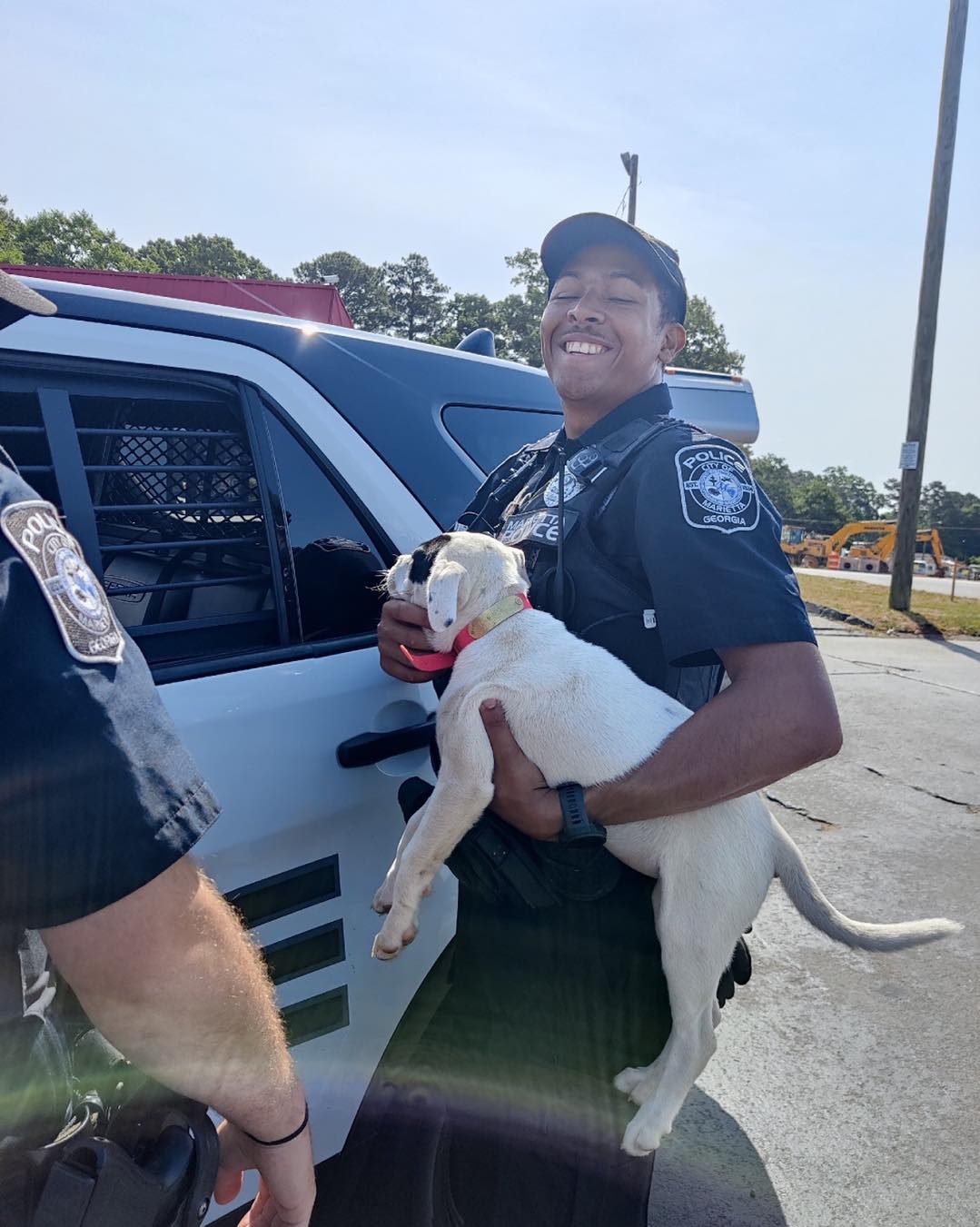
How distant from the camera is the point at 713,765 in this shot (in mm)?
1535

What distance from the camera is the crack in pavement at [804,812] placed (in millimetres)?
4414

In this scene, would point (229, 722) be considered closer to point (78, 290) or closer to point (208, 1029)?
point (208, 1029)

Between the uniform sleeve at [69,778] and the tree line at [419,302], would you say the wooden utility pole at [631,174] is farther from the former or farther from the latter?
the uniform sleeve at [69,778]

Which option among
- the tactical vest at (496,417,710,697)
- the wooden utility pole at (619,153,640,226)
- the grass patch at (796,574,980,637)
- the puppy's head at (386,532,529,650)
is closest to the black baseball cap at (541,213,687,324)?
the tactical vest at (496,417,710,697)

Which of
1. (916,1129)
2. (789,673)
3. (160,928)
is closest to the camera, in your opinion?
(160,928)

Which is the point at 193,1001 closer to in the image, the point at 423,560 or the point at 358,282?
the point at 423,560

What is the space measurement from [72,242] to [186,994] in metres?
43.9

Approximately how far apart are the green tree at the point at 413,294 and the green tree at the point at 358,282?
0.56 metres

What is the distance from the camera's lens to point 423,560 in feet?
5.91

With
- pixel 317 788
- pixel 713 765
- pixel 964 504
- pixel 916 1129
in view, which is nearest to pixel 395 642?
pixel 317 788

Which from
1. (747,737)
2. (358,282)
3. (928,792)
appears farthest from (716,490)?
(358,282)

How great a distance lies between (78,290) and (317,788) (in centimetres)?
117

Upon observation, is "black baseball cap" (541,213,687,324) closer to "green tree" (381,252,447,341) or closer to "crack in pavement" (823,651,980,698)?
"crack in pavement" (823,651,980,698)

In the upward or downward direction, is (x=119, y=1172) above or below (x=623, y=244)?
below
